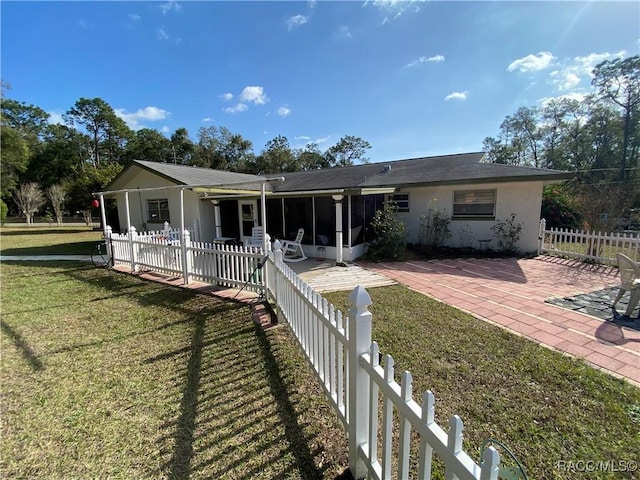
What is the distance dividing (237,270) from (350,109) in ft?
58.9

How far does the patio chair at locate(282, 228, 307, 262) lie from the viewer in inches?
393

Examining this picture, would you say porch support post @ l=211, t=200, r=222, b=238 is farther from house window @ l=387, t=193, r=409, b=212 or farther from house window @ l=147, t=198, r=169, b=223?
house window @ l=387, t=193, r=409, b=212

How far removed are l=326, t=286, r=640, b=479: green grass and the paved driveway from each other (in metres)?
0.44

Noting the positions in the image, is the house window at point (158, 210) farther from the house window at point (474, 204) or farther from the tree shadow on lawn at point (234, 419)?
the house window at point (474, 204)

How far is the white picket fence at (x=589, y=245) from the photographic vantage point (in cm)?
775

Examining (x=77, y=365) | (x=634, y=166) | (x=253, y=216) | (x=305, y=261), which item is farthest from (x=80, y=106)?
(x=634, y=166)

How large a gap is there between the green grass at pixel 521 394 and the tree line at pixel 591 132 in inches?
715

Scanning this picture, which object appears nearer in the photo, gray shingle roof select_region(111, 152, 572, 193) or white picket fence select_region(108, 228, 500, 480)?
white picket fence select_region(108, 228, 500, 480)

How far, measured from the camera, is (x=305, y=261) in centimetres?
958

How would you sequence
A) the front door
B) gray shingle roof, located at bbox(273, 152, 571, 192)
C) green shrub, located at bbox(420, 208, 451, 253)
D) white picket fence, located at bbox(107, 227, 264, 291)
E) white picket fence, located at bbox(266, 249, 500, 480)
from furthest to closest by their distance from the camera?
the front door → green shrub, located at bbox(420, 208, 451, 253) → gray shingle roof, located at bbox(273, 152, 571, 192) → white picket fence, located at bbox(107, 227, 264, 291) → white picket fence, located at bbox(266, 249, 500, 480)

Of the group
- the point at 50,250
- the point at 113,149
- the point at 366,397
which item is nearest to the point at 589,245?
the point at 366,397

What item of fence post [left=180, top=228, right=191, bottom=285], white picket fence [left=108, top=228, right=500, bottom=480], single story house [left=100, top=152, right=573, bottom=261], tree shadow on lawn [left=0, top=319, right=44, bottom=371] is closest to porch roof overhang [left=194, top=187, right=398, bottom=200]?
single story house [left=100, top=152, right=573, bottom=261]

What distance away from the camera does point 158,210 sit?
13.4 meters

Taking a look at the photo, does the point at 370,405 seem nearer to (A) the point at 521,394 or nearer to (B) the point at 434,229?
(A) the point at 521,394
